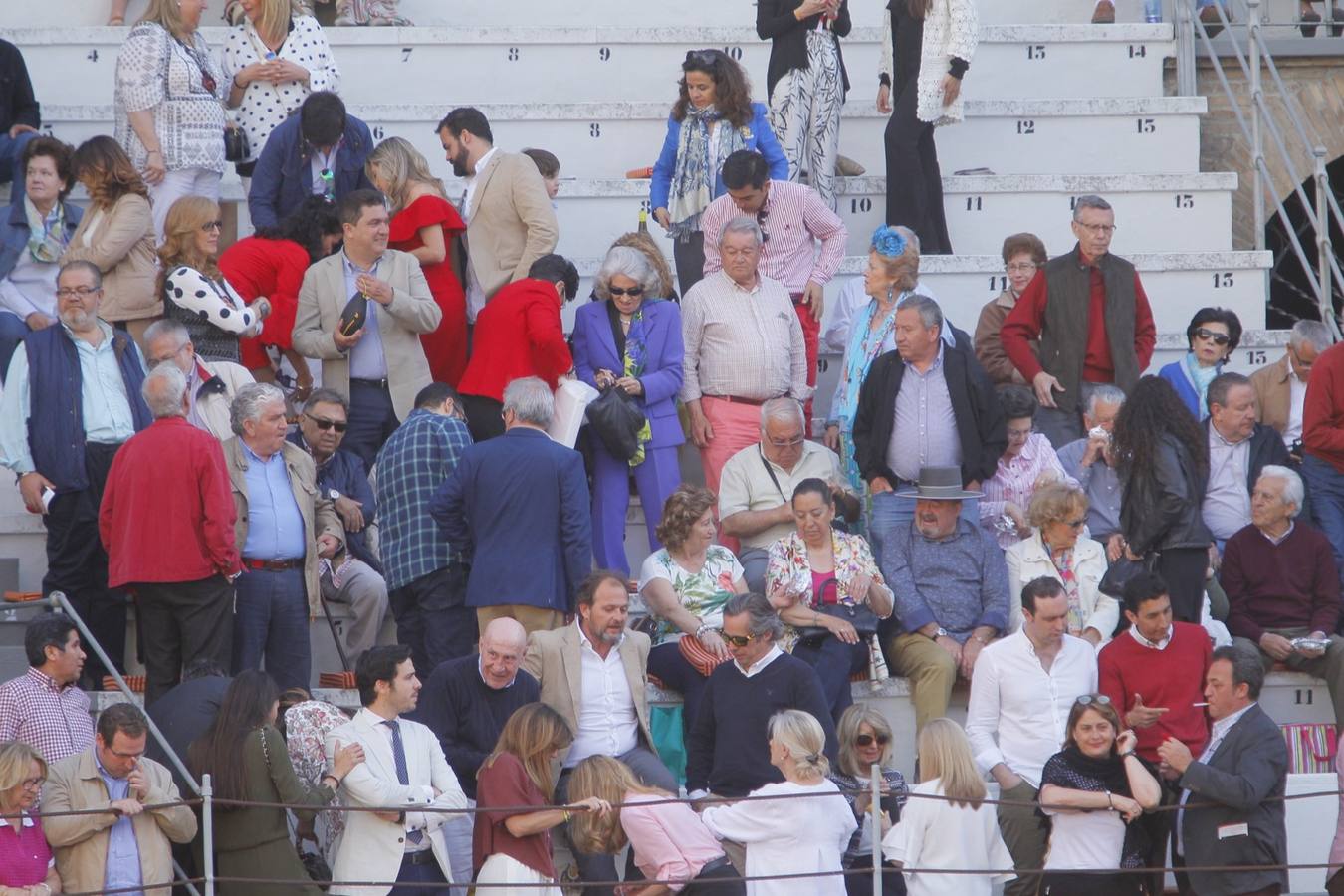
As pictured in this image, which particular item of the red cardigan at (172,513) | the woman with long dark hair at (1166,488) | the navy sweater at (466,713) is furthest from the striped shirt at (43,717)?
the woman with long dark hair at (1166,488)

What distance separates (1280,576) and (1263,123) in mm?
4843

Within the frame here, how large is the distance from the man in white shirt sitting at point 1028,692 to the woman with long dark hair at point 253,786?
2415mm

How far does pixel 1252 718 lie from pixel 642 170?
525 cm

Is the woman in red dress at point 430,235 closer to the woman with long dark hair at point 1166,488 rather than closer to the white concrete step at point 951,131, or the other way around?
the white concrete step at point 951,131

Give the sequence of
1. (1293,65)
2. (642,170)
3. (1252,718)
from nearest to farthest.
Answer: (1252,718) < (642,170) < (1293,65)

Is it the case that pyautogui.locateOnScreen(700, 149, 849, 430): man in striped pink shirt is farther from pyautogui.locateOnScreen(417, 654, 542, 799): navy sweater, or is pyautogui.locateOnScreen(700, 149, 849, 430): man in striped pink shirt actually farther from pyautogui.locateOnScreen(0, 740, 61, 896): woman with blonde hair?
pyautogui.locateOnScreen(0, 740, 61, 896): woman with blonde hair

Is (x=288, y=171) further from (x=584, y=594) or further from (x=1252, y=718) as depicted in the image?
(x=1252, y=718)

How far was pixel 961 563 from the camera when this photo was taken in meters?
9.20

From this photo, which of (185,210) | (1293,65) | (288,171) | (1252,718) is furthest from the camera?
(1293,65)

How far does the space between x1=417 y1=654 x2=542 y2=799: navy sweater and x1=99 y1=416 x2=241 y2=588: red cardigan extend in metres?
0.90

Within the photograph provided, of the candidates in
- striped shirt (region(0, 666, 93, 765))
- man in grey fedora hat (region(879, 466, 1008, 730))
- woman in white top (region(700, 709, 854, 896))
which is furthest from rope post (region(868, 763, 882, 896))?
striped shirt (region(0, 666, 93, 765))

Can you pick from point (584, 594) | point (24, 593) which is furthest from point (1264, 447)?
point (24, 593)

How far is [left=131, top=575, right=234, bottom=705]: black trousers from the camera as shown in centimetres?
840

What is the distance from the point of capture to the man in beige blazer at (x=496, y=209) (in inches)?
405
